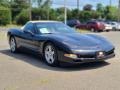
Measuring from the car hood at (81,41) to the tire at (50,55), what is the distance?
0.96 ft

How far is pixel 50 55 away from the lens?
886 cm

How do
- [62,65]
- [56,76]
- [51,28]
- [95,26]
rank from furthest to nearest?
[95,26]
[51,28]
[62,65]
[56,76]

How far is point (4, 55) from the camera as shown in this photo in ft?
35.4

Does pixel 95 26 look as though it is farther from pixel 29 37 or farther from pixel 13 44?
pixel 29 37

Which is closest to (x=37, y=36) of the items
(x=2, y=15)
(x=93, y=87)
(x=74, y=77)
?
(x=74, y=77)

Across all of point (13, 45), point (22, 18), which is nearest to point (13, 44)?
point (13, 45)

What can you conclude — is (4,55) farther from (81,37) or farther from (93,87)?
(93,87)

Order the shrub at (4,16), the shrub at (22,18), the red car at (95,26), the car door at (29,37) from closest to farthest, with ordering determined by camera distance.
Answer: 1. the car door at (29,37)
2. the red car at (95,26)
3. the shrub at (4,16)
4. the shrub at (22,18)

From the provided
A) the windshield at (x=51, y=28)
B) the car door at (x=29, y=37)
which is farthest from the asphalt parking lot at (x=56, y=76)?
the windshield at (x=51, y=28)

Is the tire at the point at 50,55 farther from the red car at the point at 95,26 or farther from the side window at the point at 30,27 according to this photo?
the red car at the point at 95,26

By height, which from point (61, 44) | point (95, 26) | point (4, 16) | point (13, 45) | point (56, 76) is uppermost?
point (61, 44)

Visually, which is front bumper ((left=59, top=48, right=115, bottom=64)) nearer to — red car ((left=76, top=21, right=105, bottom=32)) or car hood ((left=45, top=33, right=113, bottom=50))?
car hood ((left=45, top=33, right=113, bottom=50))

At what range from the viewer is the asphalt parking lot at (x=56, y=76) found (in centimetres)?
651

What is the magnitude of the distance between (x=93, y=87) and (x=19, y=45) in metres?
5.03
